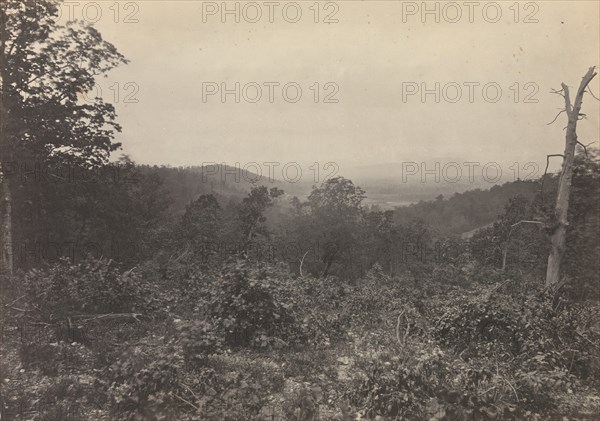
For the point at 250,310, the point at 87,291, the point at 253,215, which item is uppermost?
the point at 253,215

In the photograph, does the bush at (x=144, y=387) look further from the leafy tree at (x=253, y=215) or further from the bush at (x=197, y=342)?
the leafy tree at (x=253, y=215)

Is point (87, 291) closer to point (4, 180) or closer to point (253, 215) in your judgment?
point (4, 180)

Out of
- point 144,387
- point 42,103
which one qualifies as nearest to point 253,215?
point 42,103

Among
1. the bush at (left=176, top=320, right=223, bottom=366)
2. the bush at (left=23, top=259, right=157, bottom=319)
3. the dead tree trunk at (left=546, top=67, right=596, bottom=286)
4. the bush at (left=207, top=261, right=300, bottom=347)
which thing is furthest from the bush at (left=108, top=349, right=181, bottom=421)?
the dead tree trunk at (left=546, top=67, right=596, bottom=286)

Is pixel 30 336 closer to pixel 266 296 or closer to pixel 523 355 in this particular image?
Answer: pixel 266 296

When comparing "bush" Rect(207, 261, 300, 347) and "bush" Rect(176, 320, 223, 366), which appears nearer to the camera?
"bush" Rect(176, 320, 223, 366)

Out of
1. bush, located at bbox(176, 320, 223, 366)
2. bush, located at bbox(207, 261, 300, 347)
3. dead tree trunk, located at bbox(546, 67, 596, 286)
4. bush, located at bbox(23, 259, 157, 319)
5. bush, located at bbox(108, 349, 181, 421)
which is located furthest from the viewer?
dead tree trunk, located at bbox(546, 67, 596, 286)

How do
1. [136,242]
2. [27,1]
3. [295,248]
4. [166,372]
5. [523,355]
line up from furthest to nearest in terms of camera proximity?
[295,248], [136,242], [27,1], [523,355], [166,372]

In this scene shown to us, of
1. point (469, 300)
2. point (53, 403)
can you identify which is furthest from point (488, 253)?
point (53, 403)

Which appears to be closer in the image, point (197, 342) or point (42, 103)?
point (197, 342)

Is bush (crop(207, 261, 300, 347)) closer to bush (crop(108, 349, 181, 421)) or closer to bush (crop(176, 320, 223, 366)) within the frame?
bush (crop(176, 320, 223, 366))

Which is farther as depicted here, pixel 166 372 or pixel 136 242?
pixel 136 242
